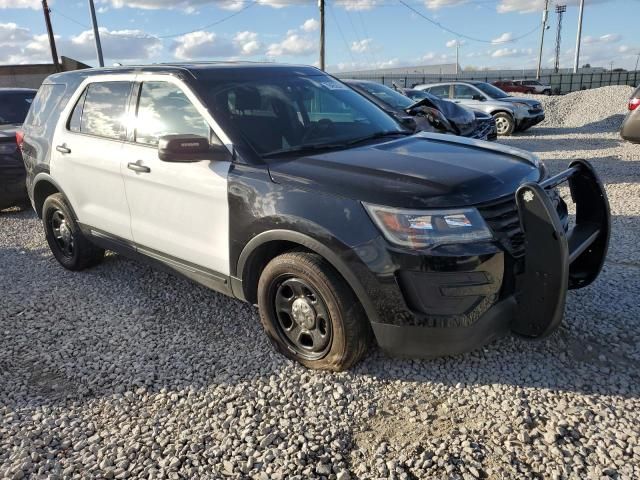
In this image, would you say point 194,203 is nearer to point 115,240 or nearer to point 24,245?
point 115,240

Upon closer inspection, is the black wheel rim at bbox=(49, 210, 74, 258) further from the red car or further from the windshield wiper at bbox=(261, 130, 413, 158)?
the red car

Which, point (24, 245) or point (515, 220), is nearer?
point (515, 220)

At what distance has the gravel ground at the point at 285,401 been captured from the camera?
250 centimetres

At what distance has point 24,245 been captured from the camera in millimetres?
6207

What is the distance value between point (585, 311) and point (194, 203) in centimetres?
283

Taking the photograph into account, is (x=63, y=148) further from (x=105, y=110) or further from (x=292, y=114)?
(x=292, y=114)

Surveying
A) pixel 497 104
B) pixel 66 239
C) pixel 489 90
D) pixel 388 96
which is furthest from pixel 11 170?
pixel 489 90

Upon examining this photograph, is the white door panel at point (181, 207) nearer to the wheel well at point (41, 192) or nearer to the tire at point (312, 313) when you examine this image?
the tire at point (312, 313)

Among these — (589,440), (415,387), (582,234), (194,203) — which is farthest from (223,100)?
(589,440)

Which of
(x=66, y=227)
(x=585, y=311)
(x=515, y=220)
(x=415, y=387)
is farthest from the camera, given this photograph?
(x=66, y=227)

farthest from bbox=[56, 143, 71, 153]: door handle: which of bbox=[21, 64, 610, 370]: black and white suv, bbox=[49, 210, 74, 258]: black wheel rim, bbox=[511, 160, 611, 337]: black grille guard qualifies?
bbox=[511, 160, 611, 337]: black grille guard

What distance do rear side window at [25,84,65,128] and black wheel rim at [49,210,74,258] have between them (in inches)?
34.1

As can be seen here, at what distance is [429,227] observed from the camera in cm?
262

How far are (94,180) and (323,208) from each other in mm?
2364
